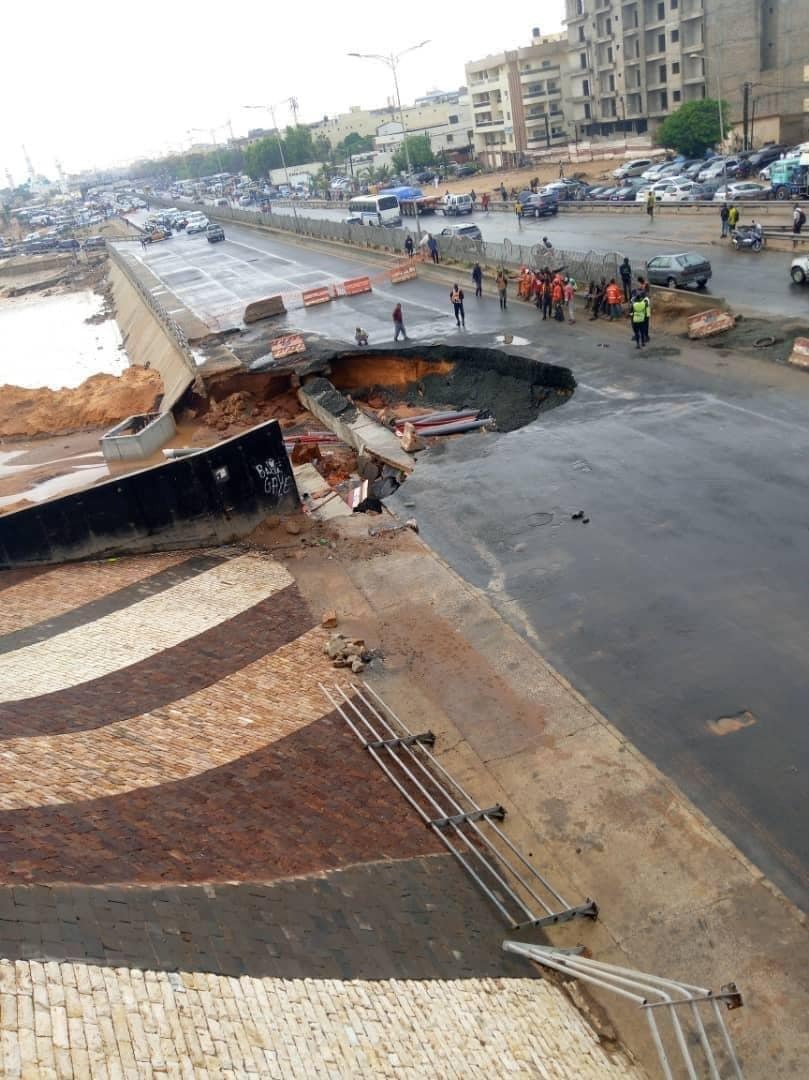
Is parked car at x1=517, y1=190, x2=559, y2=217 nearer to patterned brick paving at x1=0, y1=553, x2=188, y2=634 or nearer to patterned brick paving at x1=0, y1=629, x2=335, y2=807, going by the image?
patterned brick paving at x1=0, y1=553, x2=188, y2=634

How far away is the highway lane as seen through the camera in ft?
98.3

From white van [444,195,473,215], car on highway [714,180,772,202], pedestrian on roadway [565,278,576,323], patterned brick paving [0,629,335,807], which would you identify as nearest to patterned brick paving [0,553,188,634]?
patterned brick paving [0,629,335,807]

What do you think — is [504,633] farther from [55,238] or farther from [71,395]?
[55,238]

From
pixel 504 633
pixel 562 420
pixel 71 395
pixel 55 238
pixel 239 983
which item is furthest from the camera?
pixel 55 238

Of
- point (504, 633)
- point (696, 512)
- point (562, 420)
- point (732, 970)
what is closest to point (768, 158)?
point (562, 420)

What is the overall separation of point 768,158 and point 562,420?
165 ft

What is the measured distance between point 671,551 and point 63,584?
40.2 ft

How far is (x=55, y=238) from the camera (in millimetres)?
146625

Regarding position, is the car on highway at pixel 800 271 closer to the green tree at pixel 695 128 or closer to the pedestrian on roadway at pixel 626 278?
the pedestrian on roadway at pixel 626 278

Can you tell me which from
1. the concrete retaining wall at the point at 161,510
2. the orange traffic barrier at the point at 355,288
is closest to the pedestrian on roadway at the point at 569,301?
the orange traffic barrier at the point at 355,288

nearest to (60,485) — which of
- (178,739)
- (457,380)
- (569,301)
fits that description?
(457,380)

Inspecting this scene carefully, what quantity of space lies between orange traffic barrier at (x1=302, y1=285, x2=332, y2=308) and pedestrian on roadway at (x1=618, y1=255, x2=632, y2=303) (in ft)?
60.0

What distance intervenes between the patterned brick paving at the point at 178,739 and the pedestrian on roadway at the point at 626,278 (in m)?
21.8

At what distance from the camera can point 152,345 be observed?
152 feet
